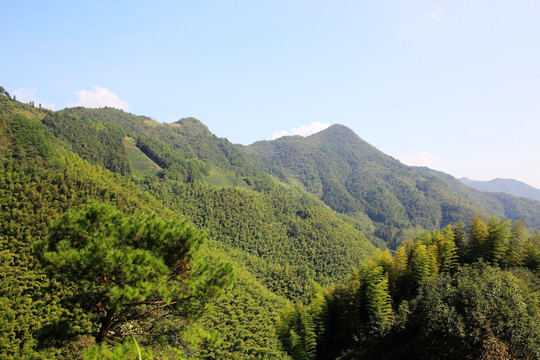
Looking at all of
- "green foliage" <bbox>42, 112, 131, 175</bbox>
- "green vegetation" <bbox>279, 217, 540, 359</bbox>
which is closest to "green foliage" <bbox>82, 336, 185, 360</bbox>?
"green vegetation" <bbox>279, 217, 540, 359</bbox>

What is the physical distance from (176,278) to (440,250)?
22872 mm

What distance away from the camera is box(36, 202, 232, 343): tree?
748 centimetres

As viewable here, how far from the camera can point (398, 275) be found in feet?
79.8

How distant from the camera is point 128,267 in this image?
751 centimetres

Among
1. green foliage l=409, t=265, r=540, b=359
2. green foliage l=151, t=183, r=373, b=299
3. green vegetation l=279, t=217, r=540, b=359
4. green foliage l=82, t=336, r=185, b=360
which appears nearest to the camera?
green foliage l=82, t=336, r=185, b=360

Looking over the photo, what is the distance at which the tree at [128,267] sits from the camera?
7484 mm

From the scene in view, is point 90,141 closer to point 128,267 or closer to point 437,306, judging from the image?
point 128,267

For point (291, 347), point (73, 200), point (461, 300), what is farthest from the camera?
point (73, 200)

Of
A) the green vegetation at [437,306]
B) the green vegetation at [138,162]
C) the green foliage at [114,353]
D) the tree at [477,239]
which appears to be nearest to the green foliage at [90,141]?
the green vegetation at [138,162]

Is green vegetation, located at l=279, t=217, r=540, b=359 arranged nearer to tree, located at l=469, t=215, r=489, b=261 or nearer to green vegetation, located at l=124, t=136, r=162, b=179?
tree, located at l=469, t=215, r=489, b=261

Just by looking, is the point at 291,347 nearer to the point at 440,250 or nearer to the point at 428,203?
the point at 440,250

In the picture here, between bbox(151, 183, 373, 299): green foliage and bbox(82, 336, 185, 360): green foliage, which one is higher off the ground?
bbox(82, 336, 185, 360): green foliage

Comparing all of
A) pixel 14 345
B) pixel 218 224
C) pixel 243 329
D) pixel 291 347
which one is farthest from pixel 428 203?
pixel 14 345

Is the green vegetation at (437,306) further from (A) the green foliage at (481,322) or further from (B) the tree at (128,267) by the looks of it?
(B) the tree at (128,267)
